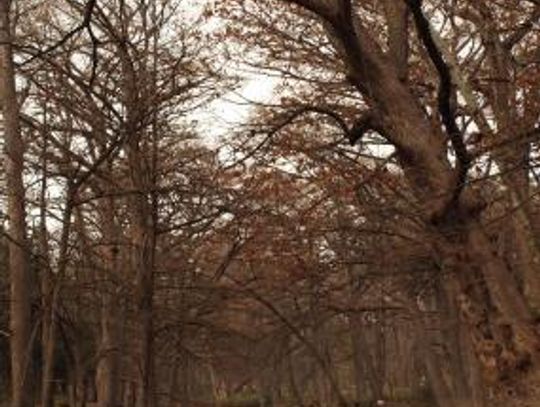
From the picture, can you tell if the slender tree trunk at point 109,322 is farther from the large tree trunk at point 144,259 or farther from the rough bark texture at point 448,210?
the rough bark texture at point 448,210

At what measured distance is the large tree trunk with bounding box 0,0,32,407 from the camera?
913 cm

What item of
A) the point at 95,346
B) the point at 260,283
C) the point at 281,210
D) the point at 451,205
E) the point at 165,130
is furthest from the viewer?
the point at 95,346

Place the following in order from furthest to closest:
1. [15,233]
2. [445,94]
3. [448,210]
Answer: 1. [15,233]
2. [448,210]
3. [445,94]

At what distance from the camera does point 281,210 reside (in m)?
14.5

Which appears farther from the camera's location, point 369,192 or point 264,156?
point 369,192

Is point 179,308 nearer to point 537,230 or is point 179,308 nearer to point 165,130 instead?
point 165,130

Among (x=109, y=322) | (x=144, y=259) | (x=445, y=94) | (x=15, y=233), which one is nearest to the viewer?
(x=445, y=94)

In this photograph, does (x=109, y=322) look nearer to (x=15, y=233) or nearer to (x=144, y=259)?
(x=144, y=259)

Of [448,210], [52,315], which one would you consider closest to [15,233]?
[52,315]

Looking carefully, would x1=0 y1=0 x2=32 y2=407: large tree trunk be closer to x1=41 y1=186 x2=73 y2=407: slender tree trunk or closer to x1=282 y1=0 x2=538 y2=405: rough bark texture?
x1=41 y1=186 x2=73 y2=407: slender tree trunk

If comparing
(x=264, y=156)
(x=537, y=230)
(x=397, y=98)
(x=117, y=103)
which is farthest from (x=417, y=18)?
(x=537, y=230)

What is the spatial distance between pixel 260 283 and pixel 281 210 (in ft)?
7.70

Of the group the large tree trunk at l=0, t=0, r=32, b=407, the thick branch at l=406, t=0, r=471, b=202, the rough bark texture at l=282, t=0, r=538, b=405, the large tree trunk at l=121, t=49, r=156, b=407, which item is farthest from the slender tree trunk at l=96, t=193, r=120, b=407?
the thick branch at l=406, t=0, r=471, b=202

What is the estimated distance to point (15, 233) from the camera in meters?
9.80
